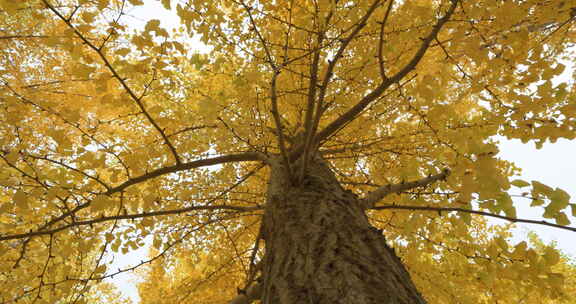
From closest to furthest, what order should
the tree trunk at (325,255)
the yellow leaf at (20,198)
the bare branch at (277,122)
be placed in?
1. the tree trunk at (325,255)
2. the bare branch at (277,122)
3. the yellow leaf at (20,198)

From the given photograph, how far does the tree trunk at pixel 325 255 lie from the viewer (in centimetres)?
104

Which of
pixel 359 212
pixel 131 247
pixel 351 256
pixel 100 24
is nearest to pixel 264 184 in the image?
pixel 131 247

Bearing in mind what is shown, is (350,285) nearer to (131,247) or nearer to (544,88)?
(544,88)

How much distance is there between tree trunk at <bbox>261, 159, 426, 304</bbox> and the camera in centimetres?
104

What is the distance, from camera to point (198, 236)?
328 cm

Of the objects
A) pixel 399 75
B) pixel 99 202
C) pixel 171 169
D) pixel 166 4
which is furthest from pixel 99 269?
pixel 399 75

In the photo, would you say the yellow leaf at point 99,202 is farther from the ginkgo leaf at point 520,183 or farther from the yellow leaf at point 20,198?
the ginkgo leaf at point 520,183

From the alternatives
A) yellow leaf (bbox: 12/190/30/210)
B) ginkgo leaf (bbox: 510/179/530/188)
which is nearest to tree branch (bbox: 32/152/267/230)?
yellow leaf (bbox: 12/190/30/210)

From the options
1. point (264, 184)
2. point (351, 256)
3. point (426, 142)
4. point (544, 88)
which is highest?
point (264, 184)

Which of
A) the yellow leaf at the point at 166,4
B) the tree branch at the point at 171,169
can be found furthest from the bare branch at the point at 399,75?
the yellow leaf at the point at 166,4

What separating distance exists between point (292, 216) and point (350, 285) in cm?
60

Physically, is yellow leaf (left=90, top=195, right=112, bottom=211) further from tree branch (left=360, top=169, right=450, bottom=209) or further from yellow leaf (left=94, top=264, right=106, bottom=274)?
tree branch (left=360, top=169, right=450, bottom=209)

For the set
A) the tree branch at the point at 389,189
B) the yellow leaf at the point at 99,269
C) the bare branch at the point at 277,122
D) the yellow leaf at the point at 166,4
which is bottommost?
the yellow leaf at the point at 99,269

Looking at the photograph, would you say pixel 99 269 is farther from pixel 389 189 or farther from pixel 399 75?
pixel 399 75
